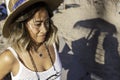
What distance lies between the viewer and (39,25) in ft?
6.98

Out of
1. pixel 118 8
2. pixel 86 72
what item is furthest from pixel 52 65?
pixel 118 8

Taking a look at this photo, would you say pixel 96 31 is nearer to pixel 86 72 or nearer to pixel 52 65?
pixel 86 72

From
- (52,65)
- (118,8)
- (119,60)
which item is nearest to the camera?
(52,65)

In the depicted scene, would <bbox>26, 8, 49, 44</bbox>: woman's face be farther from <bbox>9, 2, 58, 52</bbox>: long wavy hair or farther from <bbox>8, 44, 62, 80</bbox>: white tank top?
<bbox>8, 44, 62, 80</bbox>: white tank top

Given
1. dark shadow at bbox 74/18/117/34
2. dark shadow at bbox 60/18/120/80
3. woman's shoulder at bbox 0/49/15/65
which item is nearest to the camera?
woman's shoulder at bbox 0/49/15/65

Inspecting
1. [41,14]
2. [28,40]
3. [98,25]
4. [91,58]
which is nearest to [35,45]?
[28,40]

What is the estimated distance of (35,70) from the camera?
7.12ft

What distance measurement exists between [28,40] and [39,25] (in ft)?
0.37

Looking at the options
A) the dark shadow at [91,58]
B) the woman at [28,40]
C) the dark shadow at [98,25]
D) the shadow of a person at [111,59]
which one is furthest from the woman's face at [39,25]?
the dark shadow at [98,25]

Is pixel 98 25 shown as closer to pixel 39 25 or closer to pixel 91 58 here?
pixel 91 58

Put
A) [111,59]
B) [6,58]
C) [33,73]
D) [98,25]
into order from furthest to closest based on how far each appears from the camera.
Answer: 1. [98,25]
2. [111,59]
3. [33,73]
4. [6,58]

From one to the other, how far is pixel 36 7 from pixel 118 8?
201 inches

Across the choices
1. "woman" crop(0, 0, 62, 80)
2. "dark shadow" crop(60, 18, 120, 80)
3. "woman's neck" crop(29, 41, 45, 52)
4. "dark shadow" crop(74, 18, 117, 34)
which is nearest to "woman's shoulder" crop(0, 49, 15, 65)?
"woman" crop(0, 0, 62, 80)

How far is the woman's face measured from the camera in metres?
2.10
